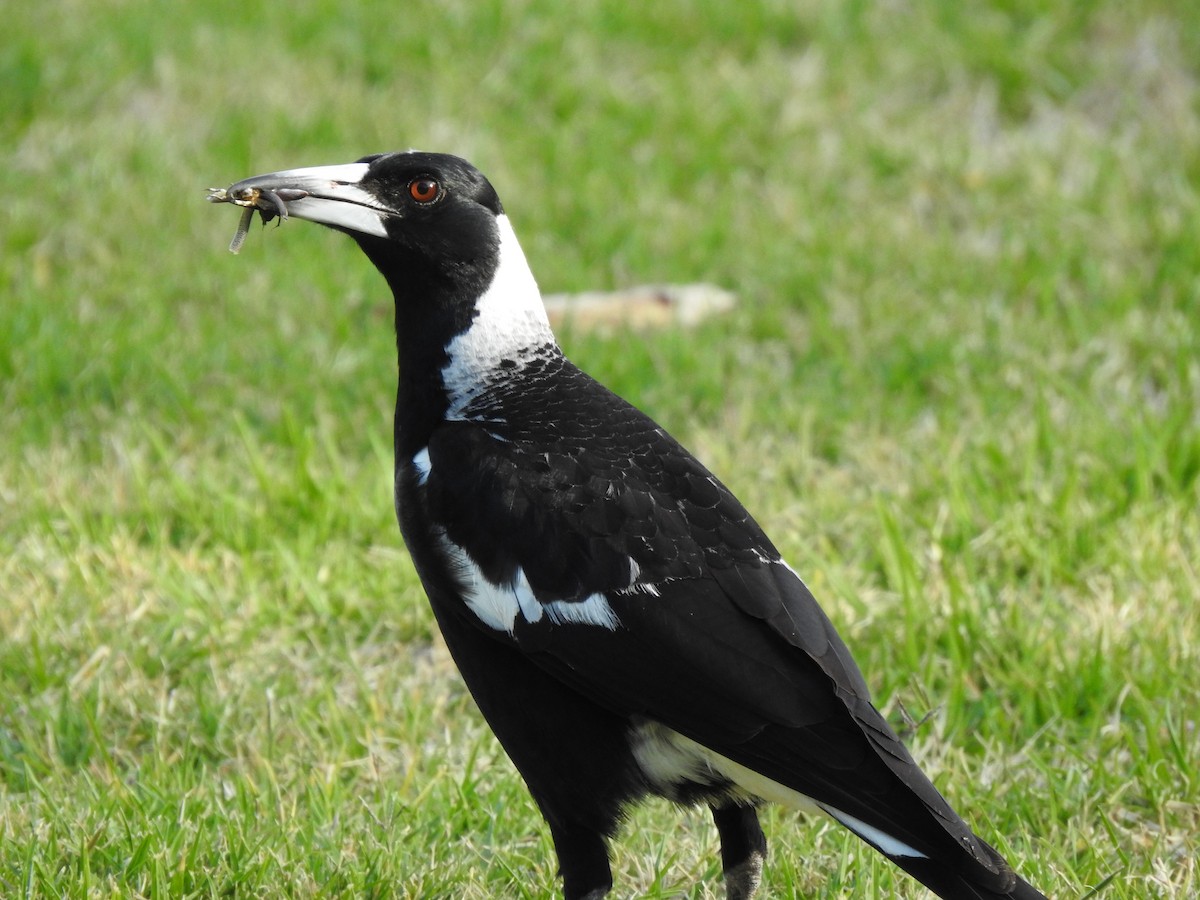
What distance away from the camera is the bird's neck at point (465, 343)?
267 cm

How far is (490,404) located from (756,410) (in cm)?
180

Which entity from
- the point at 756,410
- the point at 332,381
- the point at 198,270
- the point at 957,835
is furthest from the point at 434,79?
the point at 957,835

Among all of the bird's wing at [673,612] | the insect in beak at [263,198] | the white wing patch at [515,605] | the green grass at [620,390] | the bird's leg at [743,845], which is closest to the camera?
the bird's wing at [673,612]

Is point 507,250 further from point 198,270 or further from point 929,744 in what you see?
point 198,270

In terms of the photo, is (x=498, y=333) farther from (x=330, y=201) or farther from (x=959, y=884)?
(x=959, y=884)

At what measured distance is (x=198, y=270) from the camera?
5.15 metres

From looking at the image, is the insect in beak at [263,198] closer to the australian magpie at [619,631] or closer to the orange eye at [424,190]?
the australian magpie at [619,631]

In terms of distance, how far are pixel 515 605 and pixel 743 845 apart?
0.55 meters

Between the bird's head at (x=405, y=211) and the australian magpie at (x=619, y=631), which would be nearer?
the australian magpie at (x=619, y=631)

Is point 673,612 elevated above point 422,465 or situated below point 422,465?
below

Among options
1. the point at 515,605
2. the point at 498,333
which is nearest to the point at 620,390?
the point at 498,333

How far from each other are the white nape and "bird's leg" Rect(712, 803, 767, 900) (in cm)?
80

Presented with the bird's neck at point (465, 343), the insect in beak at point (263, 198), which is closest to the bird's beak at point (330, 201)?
the insect in beak at point (263, 198)

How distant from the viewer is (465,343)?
8.88 feet
